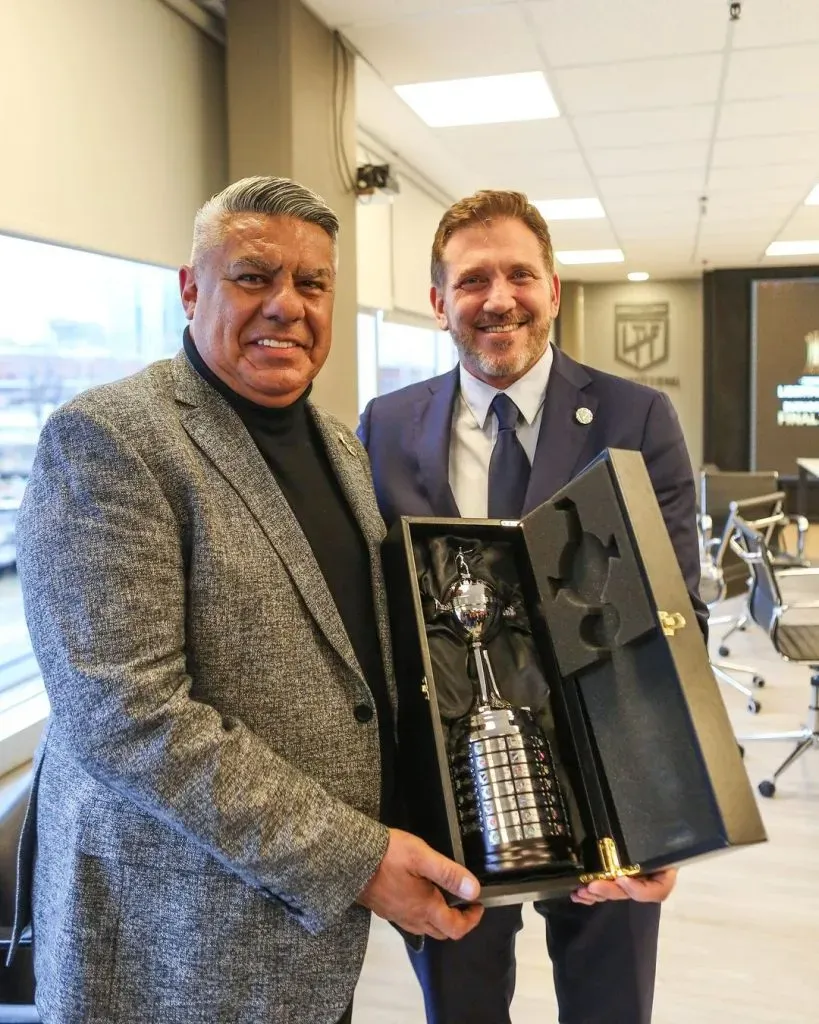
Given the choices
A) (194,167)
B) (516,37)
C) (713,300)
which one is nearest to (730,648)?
(516,37)

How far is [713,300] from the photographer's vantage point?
35.8 ft

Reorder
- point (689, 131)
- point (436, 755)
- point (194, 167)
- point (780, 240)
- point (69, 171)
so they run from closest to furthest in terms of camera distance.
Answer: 1. point (436, 755)
2. point (69, 171)
3. point (194, 167)
4. point (689, 131)
5. point (780, 240)

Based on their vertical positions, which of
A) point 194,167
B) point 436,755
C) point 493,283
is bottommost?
point 436,755

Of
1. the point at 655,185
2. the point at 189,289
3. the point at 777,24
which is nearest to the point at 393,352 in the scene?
the point at 655,185

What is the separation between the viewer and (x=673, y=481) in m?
1.49

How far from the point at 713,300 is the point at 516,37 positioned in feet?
26.3

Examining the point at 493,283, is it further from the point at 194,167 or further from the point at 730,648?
the point at 730,648

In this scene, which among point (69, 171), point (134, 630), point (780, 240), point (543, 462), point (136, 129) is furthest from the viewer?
point (780, 240)

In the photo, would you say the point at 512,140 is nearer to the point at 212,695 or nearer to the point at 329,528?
the point at 329,528

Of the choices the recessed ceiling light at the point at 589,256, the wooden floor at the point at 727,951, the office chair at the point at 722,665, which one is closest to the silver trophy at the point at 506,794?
the wooden floor at the point at 727,951

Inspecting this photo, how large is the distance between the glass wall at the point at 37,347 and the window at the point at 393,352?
81.3 inches

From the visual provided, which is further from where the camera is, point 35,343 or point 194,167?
point 194,167

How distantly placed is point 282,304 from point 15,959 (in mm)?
1214

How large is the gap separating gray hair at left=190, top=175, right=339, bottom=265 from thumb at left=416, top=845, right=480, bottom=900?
0.79 meters
